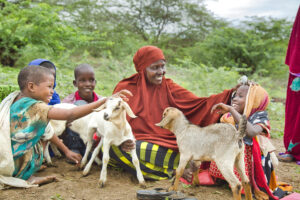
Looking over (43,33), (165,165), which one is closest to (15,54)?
(43,33)

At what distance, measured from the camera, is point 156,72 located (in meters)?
4.25

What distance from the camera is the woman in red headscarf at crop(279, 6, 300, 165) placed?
5074mm

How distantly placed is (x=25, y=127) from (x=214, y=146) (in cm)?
217

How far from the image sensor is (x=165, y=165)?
12.8ft

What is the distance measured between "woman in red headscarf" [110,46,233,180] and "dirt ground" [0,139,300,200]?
255 mm

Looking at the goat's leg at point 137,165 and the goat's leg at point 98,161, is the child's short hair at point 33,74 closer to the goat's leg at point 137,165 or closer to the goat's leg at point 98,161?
the goat's leg at point 137,165

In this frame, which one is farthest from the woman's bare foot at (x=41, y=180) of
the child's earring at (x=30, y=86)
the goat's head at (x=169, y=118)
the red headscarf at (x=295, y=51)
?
the red headscarf at (x=295, y=51)

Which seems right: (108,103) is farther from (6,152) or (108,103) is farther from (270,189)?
(270,189)

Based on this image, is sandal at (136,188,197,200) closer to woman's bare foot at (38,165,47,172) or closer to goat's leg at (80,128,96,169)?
goat's leg at (80,128,96,169)

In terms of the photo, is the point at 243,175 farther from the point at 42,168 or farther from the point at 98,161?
the point at 42,168

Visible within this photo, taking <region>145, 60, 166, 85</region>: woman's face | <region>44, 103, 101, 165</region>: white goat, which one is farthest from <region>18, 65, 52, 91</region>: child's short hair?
<region>145, 60, 166, 85</region>: woman's face

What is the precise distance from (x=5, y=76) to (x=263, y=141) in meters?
6.15

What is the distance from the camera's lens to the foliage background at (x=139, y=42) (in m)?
9.39

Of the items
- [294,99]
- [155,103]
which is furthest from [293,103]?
[155,103]
